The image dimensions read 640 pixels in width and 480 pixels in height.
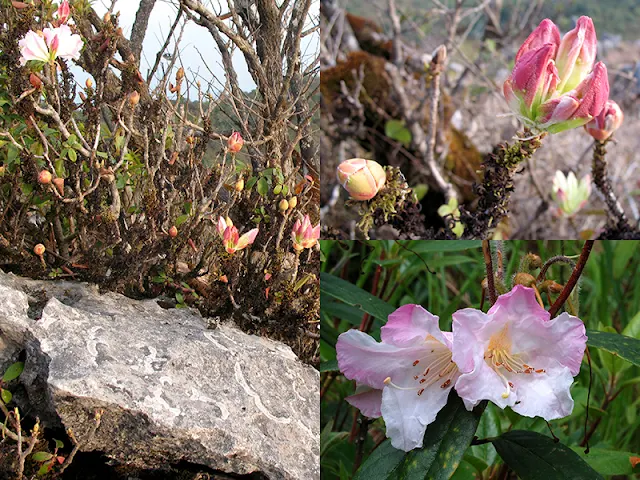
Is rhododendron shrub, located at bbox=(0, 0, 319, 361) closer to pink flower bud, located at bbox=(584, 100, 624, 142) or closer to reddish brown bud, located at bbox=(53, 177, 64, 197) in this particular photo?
reddish brown bud, located at bbox=(53, 177, 64, 197)

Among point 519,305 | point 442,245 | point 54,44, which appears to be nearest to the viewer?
point 519,305

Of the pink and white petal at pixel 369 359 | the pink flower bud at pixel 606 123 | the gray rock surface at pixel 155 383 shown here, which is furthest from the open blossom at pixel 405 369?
the gray rock surface at pixel 155 383

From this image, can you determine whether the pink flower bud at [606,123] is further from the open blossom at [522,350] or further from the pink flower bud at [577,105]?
the open blossom at [522,350]

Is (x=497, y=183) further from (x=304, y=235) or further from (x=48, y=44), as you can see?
(x=48, y=44)

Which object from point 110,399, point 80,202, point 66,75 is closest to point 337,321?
point 110,399

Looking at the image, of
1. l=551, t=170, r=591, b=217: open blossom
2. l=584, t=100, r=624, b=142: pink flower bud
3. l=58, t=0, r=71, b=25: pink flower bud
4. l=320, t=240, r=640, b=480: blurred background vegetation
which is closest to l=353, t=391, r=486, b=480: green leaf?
l=320, t=240, r=640, b=480: blurred background vegetation

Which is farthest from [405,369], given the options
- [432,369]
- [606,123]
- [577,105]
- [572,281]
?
[606,123]

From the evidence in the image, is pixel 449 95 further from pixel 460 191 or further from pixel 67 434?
pixel 67 434
